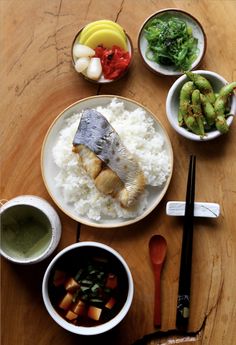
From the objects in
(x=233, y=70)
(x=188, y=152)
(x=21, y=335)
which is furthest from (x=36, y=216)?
(x=233, y=70)

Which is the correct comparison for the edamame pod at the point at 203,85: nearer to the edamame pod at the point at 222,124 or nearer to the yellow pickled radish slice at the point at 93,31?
the edamame pod at the point at 222,124

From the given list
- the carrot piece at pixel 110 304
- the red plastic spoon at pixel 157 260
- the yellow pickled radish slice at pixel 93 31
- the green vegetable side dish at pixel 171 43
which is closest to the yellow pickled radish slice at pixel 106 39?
the yellow pickled radish slice at pixel 93 31

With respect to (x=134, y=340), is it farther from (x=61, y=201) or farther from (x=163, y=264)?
(x=61, y=201)

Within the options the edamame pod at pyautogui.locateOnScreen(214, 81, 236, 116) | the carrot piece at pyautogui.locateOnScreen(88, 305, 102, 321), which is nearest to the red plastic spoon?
the carrot piece at pyautogui.locateOnScreen(88, 305, 102, 321)

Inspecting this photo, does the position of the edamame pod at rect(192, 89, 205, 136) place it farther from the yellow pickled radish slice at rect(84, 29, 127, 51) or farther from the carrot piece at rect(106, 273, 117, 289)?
the carrot piece at rect(106, 273, 117, 289)

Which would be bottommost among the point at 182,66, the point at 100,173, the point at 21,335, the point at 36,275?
the point at 21,335

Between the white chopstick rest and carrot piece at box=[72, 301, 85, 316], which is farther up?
the white chopstick rest

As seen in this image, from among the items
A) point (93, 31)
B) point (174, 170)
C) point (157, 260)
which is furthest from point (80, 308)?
point (93, 31)
